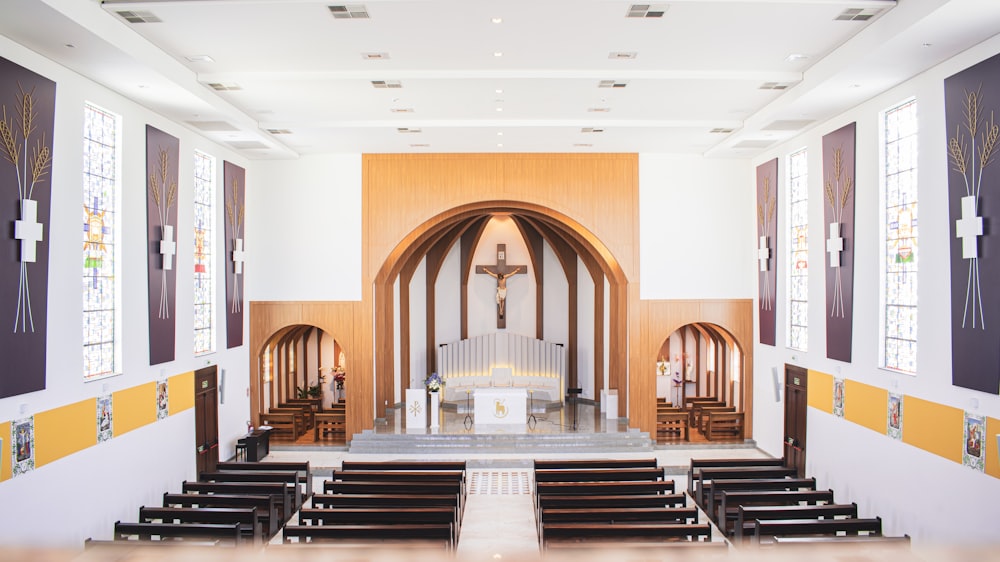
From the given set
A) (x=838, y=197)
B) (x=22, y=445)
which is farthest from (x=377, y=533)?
(x=838, y=197)

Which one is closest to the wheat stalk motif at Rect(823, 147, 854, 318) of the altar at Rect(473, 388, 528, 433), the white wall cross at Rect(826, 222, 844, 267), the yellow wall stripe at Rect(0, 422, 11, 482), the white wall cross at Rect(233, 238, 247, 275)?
the white wall cross at Rect(826, 222, 844, 267)

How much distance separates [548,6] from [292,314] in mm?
10307

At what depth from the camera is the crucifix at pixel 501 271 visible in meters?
21.1

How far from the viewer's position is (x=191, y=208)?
483 inches

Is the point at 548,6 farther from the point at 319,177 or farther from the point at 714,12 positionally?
the point at 319,177

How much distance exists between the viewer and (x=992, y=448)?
7.56m

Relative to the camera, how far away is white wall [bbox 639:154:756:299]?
1518 centimetres

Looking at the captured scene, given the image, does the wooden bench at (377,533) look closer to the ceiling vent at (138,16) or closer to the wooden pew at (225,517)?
the wooden pew at (225,517)

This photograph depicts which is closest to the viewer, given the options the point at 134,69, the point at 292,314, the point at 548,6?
the point at 548,6

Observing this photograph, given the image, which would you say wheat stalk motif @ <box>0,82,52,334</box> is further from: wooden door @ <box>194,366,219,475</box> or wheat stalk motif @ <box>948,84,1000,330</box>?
wheat stalk motif @ <box>948,84,1000,330</box>

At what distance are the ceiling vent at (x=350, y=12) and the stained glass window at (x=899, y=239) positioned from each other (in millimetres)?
7989

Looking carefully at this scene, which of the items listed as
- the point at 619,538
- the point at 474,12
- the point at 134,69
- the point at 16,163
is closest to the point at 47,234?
the point at 16,163

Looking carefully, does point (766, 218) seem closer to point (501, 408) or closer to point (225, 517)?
point (501, 408)

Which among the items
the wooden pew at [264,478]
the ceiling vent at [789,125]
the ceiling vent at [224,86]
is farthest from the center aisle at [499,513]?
the ceiling vent at [789,125]
